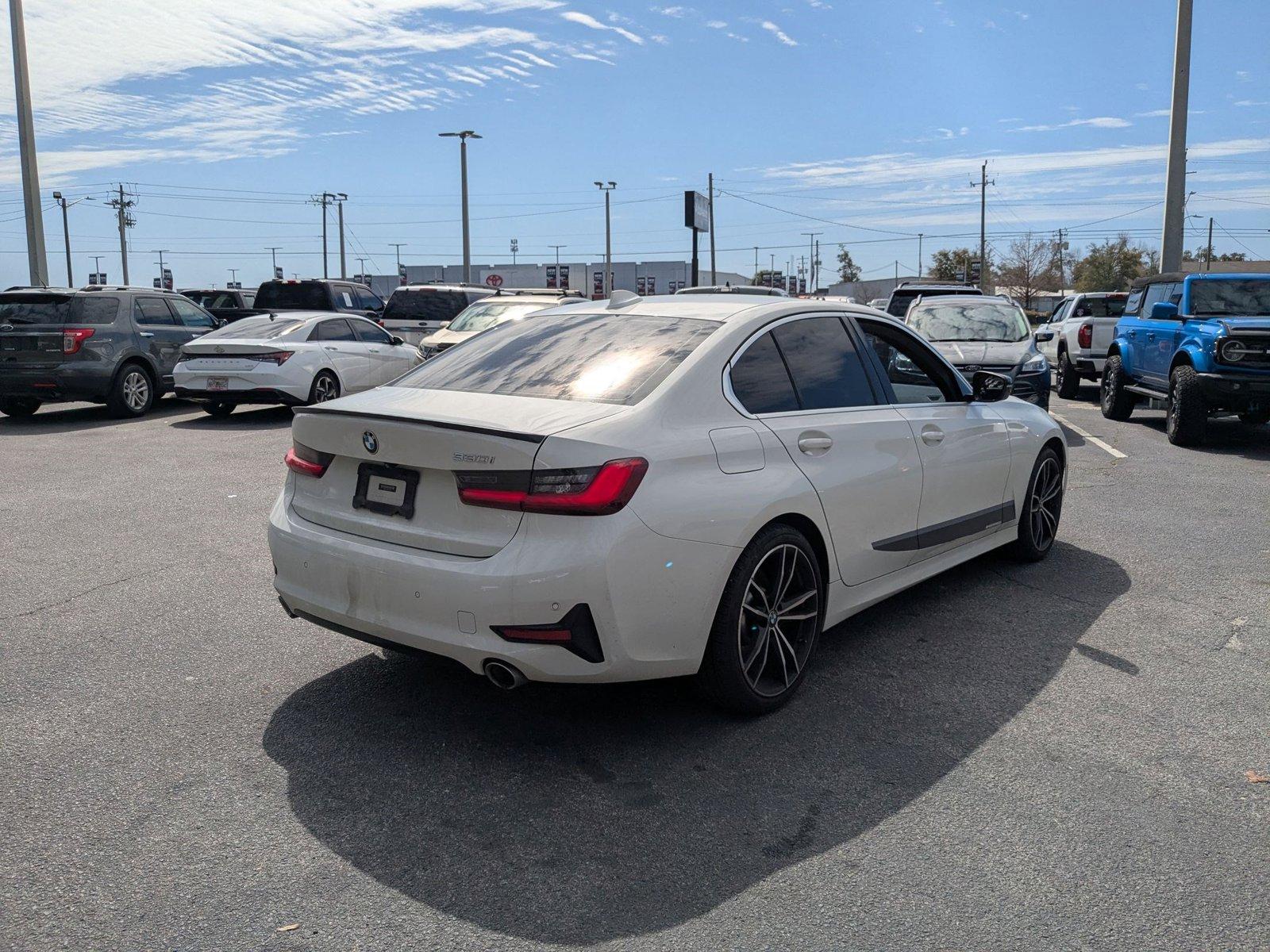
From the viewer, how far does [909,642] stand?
533cm

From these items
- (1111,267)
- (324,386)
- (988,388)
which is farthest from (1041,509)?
(1111,267)

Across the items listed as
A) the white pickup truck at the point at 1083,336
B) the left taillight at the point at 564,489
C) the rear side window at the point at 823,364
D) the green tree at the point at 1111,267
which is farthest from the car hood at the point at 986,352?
the green tree at the point at 1111,267

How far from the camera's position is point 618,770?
12.8ft

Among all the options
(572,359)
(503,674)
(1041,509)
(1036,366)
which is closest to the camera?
(503,674)

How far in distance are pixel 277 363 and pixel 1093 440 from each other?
1026 cm

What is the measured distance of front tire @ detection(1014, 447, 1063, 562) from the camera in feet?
21.9

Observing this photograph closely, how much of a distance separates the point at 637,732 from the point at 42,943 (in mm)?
2093

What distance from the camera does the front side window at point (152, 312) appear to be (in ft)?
50.2

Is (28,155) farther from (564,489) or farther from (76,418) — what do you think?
(564,489)

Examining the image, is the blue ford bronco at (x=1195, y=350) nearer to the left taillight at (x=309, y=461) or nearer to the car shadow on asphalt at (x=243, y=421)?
the left taillight at (x=309, y=461)

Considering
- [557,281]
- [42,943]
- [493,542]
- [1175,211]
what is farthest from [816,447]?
[557,281]

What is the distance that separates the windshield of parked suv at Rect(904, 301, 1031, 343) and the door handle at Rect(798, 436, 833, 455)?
9.46 m

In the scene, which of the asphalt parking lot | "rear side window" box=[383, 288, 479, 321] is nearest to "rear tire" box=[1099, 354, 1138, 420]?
the asphalt parking lot

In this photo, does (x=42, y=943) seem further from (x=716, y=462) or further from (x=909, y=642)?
(x=909, y=642)
